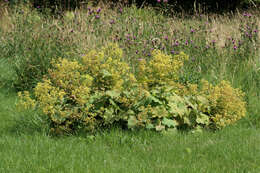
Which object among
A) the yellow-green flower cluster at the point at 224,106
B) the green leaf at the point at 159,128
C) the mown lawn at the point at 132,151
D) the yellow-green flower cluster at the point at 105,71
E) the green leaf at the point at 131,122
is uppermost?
the yellow-green flower cluster at the point at 105,71

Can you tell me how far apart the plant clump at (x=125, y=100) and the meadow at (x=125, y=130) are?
6.4 inches

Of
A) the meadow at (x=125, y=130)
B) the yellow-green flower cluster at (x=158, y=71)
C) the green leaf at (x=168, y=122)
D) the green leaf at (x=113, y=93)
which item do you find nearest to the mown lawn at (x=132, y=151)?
the meadow at (x=125, y=130)

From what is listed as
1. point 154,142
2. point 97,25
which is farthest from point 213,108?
point 97,25

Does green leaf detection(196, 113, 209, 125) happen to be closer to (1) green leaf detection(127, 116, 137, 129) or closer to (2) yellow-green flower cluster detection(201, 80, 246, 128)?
(2) yellow-green flower cluster detection(201, 80, 246, 128)

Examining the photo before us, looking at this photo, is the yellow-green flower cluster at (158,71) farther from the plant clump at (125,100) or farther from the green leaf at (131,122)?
the green leaf at (131,122)

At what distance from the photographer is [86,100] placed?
4867 mm

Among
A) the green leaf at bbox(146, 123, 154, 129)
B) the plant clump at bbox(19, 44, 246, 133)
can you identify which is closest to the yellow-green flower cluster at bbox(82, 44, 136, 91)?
the plant clump at bbox(19, 44, 246, 133)

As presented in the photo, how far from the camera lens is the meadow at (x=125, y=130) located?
13.2 ft

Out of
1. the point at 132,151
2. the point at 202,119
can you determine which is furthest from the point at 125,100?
the point at 202,119

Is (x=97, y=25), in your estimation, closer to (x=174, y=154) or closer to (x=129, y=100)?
(x=129, y=100)

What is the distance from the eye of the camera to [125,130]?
4.93 meters

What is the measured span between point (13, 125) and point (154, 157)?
2.32 metres

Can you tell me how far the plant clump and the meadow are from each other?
163mm

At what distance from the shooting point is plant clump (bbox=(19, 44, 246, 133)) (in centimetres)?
480
